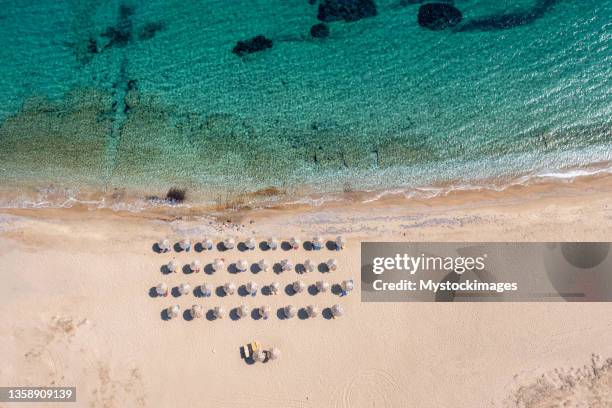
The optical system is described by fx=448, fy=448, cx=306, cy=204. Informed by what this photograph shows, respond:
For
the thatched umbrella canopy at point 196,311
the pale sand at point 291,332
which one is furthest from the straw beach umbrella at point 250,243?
the thatched umbrella canopy at point 196,311

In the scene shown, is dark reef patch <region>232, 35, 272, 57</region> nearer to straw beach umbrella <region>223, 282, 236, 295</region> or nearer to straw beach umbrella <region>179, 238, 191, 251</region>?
straw beach umbrella <region>179, 238, 191, 251</region>

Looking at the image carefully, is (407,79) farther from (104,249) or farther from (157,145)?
(104,249)

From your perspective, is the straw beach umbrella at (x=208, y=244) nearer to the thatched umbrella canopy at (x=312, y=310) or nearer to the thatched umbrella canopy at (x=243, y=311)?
the thatched umbrella canopy at (x=243, y=311)

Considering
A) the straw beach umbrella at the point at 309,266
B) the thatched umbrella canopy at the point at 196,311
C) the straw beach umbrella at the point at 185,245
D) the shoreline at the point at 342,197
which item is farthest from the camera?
the shoreline at the point at 342,197

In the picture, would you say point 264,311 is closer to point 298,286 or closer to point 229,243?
point 298,286

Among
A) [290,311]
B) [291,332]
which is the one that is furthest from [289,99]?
[291,332]

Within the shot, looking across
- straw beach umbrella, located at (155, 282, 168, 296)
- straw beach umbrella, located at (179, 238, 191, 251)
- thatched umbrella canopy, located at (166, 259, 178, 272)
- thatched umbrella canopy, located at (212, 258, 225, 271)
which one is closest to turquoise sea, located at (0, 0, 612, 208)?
straw beach umbrella, located at (179, 238, 191, 251)

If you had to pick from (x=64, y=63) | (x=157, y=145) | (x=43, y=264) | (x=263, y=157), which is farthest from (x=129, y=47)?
(x=43, y=264)

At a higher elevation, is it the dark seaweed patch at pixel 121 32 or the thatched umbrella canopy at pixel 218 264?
the dark seaweed patch at pixel 121 32

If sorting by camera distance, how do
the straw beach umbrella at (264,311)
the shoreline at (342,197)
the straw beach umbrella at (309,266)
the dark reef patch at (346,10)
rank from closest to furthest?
the straw beach umbrella at (264,311)
the straw beach umbrella at (309,266)
the shoreline at (342,197)
the dark reef patch at (346,10)
